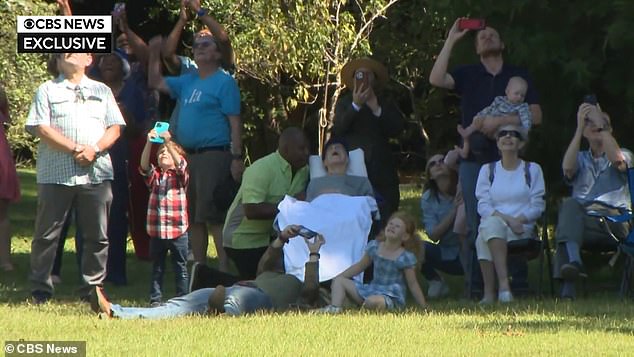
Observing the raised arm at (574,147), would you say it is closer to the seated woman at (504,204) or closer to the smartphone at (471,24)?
the seated woman at (504,204)

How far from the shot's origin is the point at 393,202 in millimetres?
12203

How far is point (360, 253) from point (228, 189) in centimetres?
166

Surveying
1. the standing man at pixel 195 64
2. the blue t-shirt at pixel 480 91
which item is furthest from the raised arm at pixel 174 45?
the blue t-shirt at pixel 480 91

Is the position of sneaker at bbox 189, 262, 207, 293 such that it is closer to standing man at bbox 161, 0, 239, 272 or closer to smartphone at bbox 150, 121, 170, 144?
smartphone at bbox 150, 121, 170, 144

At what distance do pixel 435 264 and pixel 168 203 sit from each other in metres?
2.20

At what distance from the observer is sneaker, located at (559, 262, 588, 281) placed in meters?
11.0

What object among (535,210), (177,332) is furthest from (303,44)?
(177,332)

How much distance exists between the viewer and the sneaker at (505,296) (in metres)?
11.0

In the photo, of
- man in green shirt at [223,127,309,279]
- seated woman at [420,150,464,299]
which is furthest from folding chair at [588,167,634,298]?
man in green shirt at [223,127,309,279]

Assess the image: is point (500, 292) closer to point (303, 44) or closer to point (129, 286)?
point (129, 286)

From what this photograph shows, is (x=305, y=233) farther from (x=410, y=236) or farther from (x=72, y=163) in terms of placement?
(x=72, y=163)

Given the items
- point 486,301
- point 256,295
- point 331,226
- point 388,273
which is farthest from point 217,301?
point 486,301

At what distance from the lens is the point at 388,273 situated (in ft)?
35.2

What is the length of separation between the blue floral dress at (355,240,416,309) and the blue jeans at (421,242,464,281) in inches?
50.1
